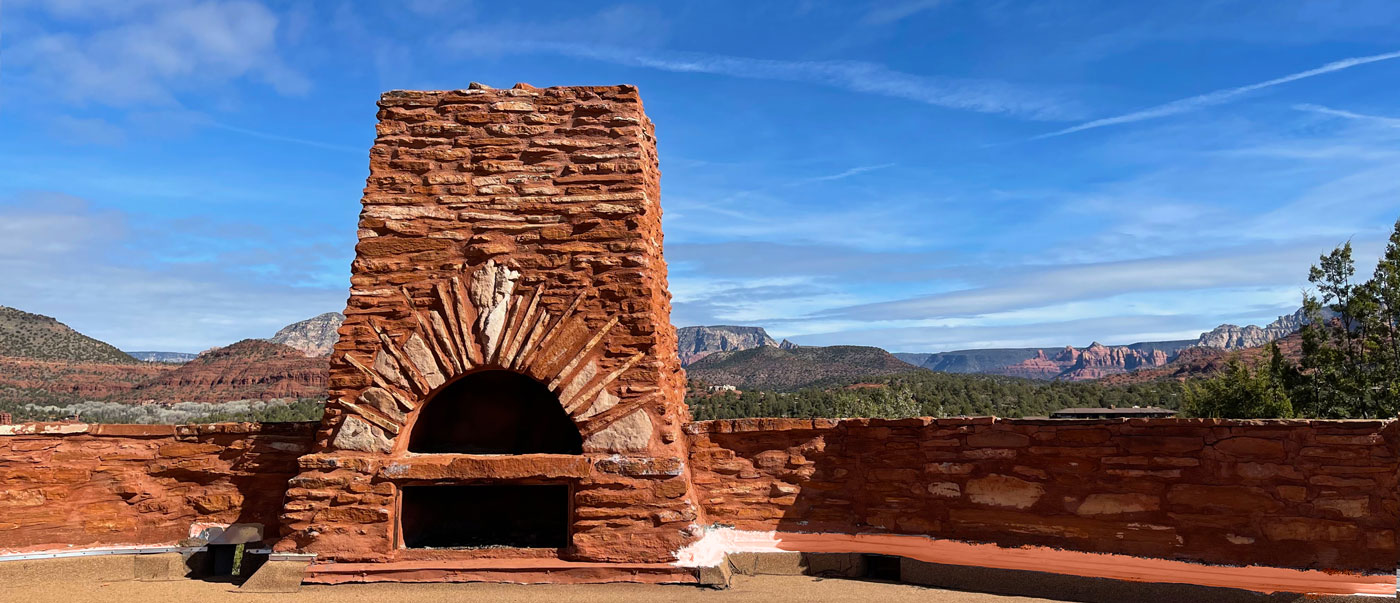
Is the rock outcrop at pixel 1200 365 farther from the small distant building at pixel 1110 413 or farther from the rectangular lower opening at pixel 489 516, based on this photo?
the rectangular lower opening at pixel 489 516

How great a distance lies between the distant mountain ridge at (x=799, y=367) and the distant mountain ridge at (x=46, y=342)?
31.7 meters

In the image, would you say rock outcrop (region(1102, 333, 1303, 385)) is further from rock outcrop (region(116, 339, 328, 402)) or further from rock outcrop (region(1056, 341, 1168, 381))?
rock outcrop (region(1056, 341, 1168, 381))

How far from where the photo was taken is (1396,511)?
4.94m

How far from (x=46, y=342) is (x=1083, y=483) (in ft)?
164

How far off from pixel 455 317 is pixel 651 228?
5.59ft

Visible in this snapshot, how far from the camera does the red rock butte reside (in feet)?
19.4

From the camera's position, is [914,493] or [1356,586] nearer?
[1356,586]

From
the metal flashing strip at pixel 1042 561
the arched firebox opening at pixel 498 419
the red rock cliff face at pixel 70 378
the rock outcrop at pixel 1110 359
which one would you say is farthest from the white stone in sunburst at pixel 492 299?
the rock outcrop at pixel 1110 359

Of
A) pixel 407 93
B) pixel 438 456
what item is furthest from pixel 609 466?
pixel 407 93

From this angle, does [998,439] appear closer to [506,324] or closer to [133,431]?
[506,324]

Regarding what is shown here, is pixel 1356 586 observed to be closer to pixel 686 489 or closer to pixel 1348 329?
pixel 686 489

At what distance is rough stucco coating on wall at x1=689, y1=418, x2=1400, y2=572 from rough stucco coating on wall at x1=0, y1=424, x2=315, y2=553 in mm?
3453

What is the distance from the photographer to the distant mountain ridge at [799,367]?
169 feet

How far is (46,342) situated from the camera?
41.6 m
